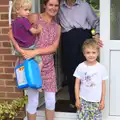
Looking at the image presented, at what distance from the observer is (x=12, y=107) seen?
402 centimetres

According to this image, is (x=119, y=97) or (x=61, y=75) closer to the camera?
(x=119, y=97)

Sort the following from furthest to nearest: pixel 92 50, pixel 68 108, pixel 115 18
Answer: pixel 68 108 → pixel 115 18 → pixel 92 50

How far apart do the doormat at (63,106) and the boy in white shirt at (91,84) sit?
2.59ft

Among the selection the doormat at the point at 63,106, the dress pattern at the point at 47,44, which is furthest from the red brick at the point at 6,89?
the doormat at the point at 63,106

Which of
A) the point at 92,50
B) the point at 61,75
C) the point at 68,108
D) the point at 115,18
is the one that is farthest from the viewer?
the point at 61,75

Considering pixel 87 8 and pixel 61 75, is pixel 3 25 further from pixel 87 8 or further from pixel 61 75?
pixel 61 75

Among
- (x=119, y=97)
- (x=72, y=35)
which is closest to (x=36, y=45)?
(x=72, y=35)

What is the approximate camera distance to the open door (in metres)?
3.87

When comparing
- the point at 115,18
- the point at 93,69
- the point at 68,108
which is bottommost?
the point at 68,108

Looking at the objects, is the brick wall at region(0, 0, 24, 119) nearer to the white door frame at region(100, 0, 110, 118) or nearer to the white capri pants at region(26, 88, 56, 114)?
the white capri pants at region(26, 88, 56, 114)

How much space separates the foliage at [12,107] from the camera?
4.01 m

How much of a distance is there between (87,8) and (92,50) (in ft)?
2.76

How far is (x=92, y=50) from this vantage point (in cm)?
351

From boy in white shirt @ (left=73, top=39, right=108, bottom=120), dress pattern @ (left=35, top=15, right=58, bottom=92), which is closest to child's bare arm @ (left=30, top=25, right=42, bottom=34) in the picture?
dress pattern @ (left=35, top=15, right=58, bottom=92)
